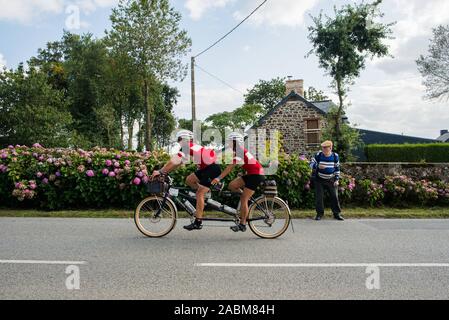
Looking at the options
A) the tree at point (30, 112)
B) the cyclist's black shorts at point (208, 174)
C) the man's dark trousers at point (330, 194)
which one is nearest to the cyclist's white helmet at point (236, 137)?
the cyclist's black shorts at point (208, 174)

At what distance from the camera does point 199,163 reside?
22.4 feet

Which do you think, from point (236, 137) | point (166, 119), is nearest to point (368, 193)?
point (236, 137)

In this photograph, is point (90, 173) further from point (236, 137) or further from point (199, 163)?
point (236, 137)

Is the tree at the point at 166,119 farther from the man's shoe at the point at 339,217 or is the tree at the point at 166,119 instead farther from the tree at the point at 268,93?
the man's shoe at the point at 339,217

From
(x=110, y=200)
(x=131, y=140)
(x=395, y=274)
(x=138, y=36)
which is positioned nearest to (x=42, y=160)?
(x=110, y=200)

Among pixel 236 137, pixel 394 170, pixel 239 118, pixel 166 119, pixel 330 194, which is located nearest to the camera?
pixel 236 137

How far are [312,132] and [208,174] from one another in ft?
91.3

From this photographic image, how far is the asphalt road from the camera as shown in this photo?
4.08 meters

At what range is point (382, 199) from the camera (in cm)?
1204

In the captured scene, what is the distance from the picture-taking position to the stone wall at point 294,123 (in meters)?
33.4

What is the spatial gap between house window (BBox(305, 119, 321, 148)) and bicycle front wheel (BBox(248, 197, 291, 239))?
89.1 ft

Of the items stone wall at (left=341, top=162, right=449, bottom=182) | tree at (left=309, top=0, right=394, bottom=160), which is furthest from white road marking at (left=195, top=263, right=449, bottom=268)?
tree at (left=309, top=0, right=394, bottom=160)

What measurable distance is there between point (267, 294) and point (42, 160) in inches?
360

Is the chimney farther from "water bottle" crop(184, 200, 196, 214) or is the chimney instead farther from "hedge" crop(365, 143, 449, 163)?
"water bottle" crop(184, 200, 196, 214)
